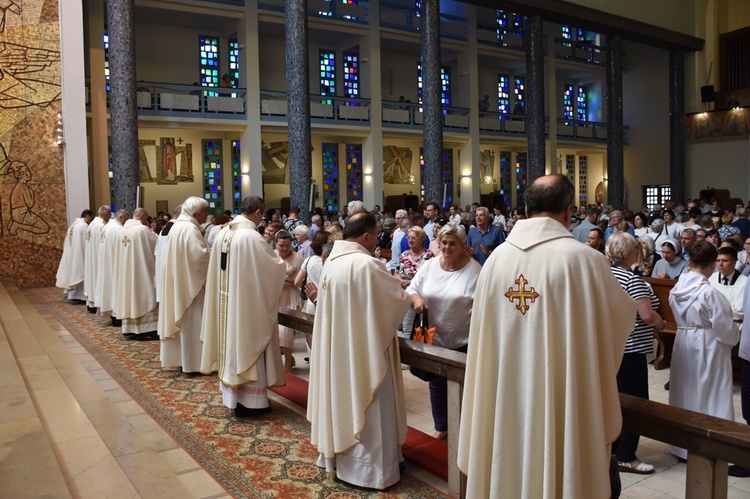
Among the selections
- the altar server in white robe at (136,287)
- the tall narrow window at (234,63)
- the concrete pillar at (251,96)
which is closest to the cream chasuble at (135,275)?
the altar server in white robe at (136,287)

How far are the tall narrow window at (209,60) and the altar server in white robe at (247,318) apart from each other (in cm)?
2026

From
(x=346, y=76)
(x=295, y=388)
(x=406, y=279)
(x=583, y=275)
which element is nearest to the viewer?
(x=583, y=275)

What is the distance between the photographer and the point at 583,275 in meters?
2.66

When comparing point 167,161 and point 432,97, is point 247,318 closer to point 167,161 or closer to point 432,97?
point 432,97

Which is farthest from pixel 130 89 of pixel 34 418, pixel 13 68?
pixel 34 418

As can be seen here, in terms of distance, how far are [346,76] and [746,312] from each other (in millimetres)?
23581

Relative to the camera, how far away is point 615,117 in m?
26.3

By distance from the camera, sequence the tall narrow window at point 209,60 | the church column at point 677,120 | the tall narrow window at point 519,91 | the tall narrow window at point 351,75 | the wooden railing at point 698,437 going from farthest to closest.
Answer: the tall narrow window at point 519,91, the church column at point 677,120, the tall narrow window at point 351,75, the tall narrow window at point 209,60, the wooden railing at point 698,437

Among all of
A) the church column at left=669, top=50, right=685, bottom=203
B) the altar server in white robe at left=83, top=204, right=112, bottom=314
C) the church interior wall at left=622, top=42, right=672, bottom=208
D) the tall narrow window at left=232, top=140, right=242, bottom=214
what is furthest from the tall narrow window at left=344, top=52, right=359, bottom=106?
the altar server in white robe at left=83, top=204, right=112, bottom=314

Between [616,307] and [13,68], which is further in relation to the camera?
[13,68]

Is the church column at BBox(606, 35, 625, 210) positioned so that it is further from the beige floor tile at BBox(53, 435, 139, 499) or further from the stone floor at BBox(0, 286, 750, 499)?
the beige floor tile at BBox(53, 435, 139, 499)

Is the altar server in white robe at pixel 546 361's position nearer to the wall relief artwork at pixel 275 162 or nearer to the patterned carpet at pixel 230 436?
the patterned carpet at pixel 230 436

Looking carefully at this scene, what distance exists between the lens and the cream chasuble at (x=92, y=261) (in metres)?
11.0

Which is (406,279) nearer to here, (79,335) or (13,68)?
(79,335)
